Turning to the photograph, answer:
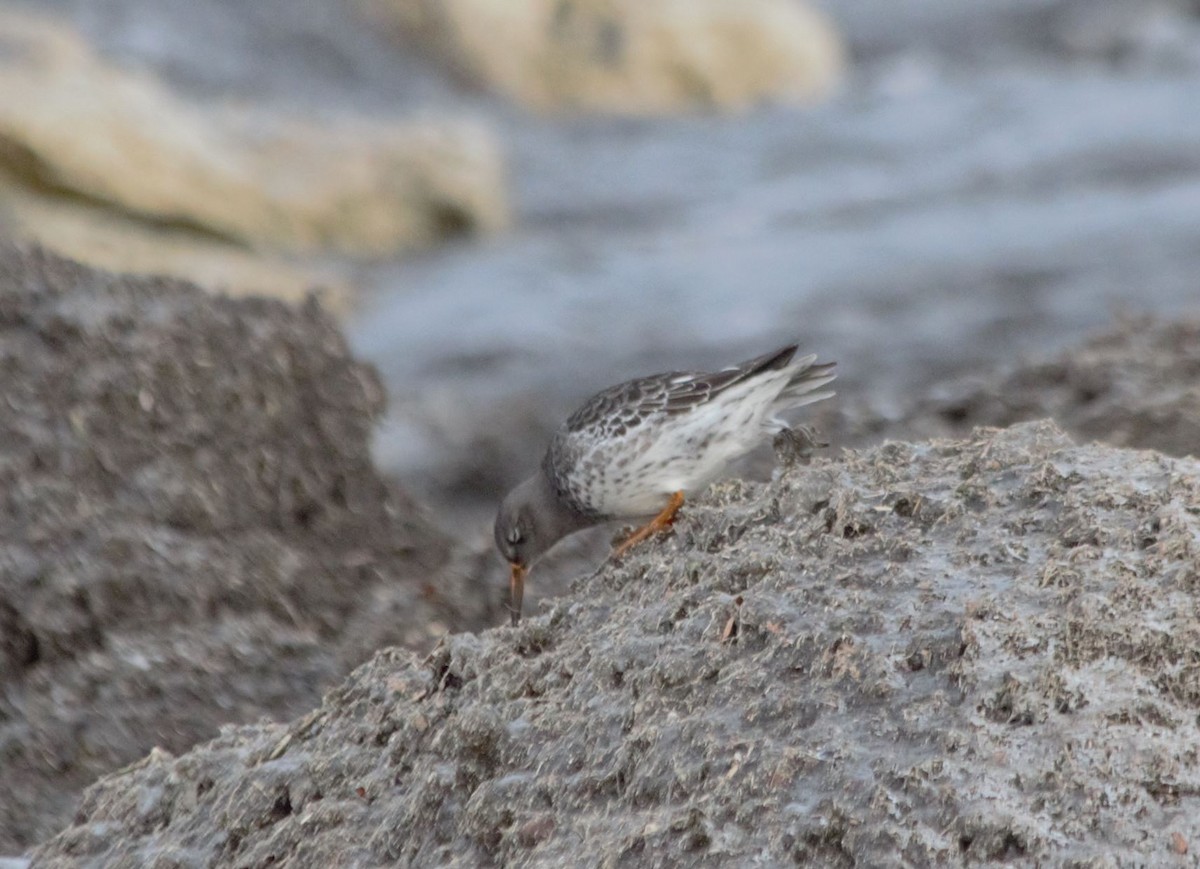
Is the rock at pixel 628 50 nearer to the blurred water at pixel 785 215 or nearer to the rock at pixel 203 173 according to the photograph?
the blurred water at pixel 785 215

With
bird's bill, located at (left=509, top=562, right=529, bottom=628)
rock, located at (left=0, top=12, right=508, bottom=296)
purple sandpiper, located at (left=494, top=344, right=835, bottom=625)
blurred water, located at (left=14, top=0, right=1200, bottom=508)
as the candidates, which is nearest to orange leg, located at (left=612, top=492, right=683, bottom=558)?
purple sandpiper, located at (left=494, top=344, right=835, bottom=625)

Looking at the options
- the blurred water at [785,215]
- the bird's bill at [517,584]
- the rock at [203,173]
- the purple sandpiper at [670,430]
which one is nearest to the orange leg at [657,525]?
the purple sandpiper at [670,430]

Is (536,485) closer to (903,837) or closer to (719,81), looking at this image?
(903,837)

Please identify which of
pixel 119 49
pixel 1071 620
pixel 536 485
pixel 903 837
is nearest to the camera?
pixel 903 837

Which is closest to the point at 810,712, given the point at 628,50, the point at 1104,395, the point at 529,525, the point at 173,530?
the point at 529,525

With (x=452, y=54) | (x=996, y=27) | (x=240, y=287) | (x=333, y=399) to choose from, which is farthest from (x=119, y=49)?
(x=333, y=399)

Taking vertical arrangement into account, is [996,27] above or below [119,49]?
below
